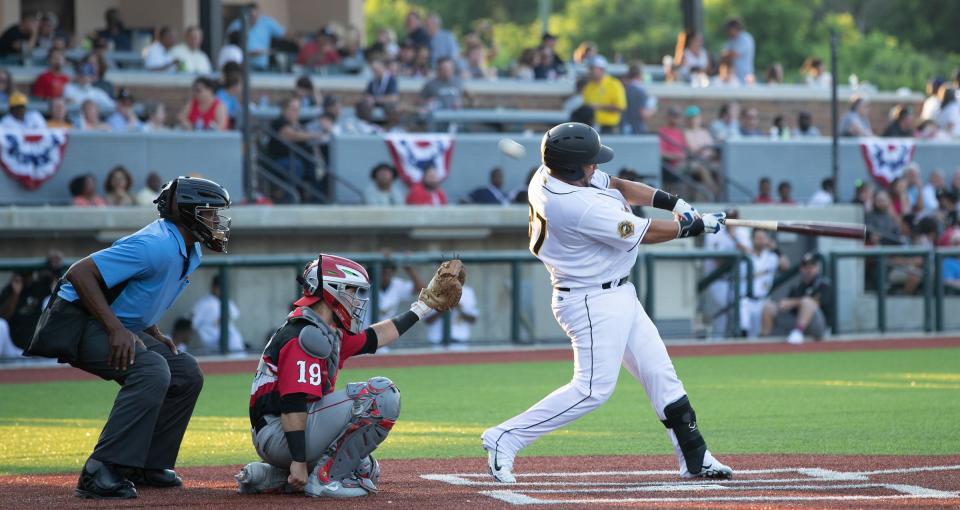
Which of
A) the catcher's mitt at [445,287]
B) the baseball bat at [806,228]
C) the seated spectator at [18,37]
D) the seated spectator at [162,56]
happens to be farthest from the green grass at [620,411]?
the seated spectator at [18,37]

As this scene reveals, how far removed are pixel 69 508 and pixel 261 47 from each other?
1465 centimetres

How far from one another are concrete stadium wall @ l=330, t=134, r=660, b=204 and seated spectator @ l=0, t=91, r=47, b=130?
346 cm

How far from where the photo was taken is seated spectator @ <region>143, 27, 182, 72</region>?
62.1ft

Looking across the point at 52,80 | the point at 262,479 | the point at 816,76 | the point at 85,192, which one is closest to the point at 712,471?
the point at 262,479

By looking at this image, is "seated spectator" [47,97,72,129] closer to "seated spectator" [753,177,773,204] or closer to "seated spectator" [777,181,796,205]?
"seated spectator" [753,177,773,204]

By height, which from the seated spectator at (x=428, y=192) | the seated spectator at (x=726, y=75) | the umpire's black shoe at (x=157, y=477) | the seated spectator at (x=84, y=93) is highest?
the seated spectator at (x=726, y=75)

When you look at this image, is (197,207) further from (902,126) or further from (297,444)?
(902,126)

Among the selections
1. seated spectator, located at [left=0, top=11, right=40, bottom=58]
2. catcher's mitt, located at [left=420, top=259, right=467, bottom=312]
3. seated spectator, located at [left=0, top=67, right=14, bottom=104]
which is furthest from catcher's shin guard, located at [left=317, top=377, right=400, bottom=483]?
seated spectator, located at [left=0, top=11, right=40, bottom=58]

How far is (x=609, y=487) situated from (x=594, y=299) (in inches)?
35.9

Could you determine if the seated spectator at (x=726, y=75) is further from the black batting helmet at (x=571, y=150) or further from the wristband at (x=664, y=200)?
the black batting helmet at (x=571, y=150)

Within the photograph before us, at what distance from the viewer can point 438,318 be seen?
16281 millimetres

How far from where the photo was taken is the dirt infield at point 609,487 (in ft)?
19.9

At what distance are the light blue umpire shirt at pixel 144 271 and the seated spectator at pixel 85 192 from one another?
9.30 metres

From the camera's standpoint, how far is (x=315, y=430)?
629 centimetres
